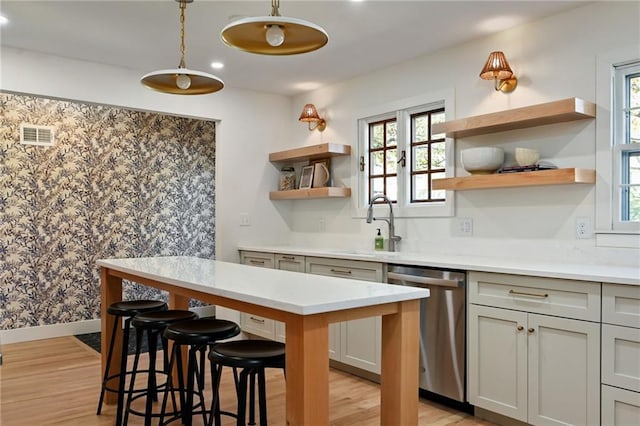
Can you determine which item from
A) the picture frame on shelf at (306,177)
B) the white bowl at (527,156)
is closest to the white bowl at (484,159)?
the white bowl at (527,156)

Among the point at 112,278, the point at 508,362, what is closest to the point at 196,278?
the point at 112,278

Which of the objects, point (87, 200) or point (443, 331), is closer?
point (443, 331)

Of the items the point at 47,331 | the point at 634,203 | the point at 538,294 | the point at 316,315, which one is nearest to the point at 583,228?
the point at 634,203

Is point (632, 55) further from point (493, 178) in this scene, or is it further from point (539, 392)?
point (539, 392)

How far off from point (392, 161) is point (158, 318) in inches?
93.3

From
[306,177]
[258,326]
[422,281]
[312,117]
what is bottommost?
[258,326]

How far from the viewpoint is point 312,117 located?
4742 mm

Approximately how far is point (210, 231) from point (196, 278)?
378cm

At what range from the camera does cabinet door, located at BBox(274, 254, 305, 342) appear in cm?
414

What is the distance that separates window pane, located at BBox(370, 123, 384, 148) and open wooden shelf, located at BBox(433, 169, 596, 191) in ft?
3.33

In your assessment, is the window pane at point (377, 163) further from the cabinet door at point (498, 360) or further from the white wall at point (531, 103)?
the cabinet door at point (498, 360)

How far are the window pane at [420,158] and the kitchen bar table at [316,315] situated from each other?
1.92 m

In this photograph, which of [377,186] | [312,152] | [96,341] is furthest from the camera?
[96,341]

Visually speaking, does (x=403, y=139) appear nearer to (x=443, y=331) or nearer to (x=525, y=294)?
(x=443, y=331)
